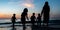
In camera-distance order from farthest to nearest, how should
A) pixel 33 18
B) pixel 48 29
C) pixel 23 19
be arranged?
pixel 33 18, pixel 23 19, pixel 48 29

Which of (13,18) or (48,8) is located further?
(13,18)

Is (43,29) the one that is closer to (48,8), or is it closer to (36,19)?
(48,8)

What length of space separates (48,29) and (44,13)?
6.24 ft

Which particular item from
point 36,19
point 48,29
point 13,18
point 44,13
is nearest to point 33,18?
point 36,19

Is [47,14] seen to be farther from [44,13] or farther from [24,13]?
[24,13]

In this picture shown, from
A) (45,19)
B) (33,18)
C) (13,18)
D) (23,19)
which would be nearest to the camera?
(45,19)

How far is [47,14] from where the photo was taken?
15961 mm

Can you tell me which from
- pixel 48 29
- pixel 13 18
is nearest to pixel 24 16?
pixel 13 18

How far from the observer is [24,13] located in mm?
18562

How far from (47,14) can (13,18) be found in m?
5.09

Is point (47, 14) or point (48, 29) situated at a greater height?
point (47, 14)

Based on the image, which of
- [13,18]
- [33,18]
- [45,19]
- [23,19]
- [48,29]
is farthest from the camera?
[33,18]

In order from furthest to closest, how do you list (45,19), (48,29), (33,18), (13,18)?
(33,18), (13,18), (45,19), (48,29)

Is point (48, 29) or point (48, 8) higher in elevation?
point (48, 8)
